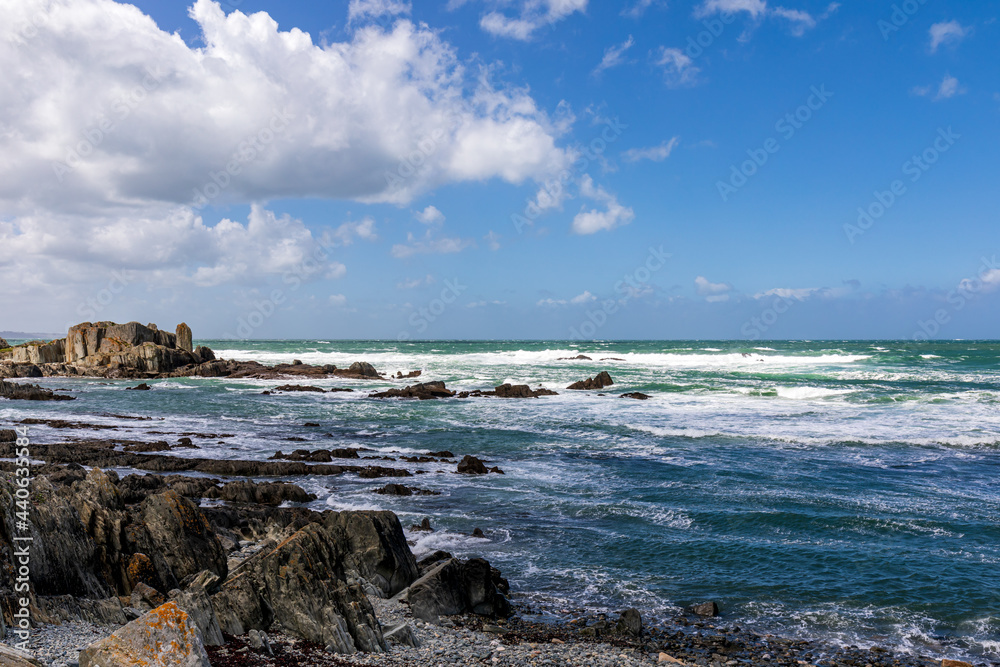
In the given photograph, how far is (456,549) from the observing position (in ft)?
37.0

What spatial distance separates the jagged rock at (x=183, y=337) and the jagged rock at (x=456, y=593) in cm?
6072

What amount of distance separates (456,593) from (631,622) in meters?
2.46

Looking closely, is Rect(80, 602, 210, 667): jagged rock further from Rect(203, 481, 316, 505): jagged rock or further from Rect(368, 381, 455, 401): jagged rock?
Rect(368, 381, 455, 401): jagged rock

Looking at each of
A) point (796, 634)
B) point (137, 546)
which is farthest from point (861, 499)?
point (137, 546)

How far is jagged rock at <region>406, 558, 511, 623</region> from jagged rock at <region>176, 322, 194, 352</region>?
60724mm

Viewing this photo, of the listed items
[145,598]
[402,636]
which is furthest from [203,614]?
[402,636]

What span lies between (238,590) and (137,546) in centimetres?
255

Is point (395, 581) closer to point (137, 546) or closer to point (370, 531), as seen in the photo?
point (370, 531)

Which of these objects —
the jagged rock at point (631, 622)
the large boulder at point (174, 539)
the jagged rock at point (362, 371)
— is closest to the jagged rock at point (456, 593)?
the jagged rock at point (631, 622)

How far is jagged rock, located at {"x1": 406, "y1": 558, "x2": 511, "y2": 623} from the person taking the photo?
8539 mm

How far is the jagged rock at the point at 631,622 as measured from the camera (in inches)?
316

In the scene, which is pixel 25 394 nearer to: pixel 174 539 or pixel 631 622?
pixel 174 539

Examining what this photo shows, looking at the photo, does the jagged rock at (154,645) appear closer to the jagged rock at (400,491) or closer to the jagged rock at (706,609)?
the jagged rock at (706,609)

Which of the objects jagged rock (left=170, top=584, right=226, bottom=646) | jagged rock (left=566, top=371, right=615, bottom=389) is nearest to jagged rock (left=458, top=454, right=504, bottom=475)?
jagged rock (left=170, top=584, right=226, bottom=646)
